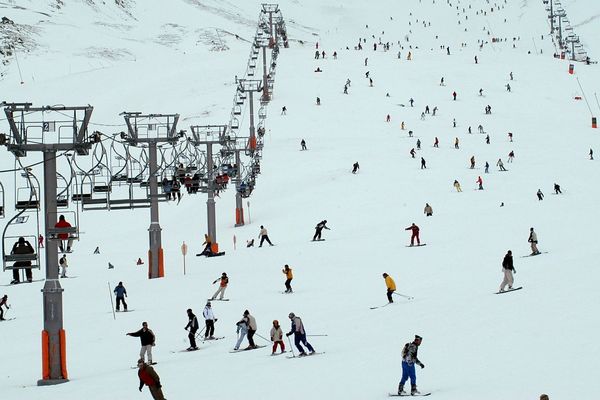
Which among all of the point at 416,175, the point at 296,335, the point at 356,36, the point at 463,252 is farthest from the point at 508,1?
the point at 296,335

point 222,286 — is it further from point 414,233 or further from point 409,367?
point 409,367

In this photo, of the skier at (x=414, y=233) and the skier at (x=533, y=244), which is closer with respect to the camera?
the skier at (x=533, y=244)

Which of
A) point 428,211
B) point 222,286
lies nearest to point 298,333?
point 222,286

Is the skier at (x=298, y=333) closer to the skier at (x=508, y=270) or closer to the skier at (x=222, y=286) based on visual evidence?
the skier at (x=508, y=270)

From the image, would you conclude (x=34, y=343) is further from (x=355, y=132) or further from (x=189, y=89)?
(x=189, y=89)

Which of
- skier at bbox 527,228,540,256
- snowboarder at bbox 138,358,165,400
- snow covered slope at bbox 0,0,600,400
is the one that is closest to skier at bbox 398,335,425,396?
snow covered slope at bbox 0,0,600,400

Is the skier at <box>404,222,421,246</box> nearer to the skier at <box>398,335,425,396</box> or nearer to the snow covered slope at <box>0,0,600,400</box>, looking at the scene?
the snow covered slope at <box>0,0,600,400</box>

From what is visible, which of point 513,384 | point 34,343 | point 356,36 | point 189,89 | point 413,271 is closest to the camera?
point 513,384

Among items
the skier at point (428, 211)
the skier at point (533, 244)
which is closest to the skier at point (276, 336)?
the skier at point (533, 244)

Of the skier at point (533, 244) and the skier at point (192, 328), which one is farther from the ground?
the skier at point (533, 244)
